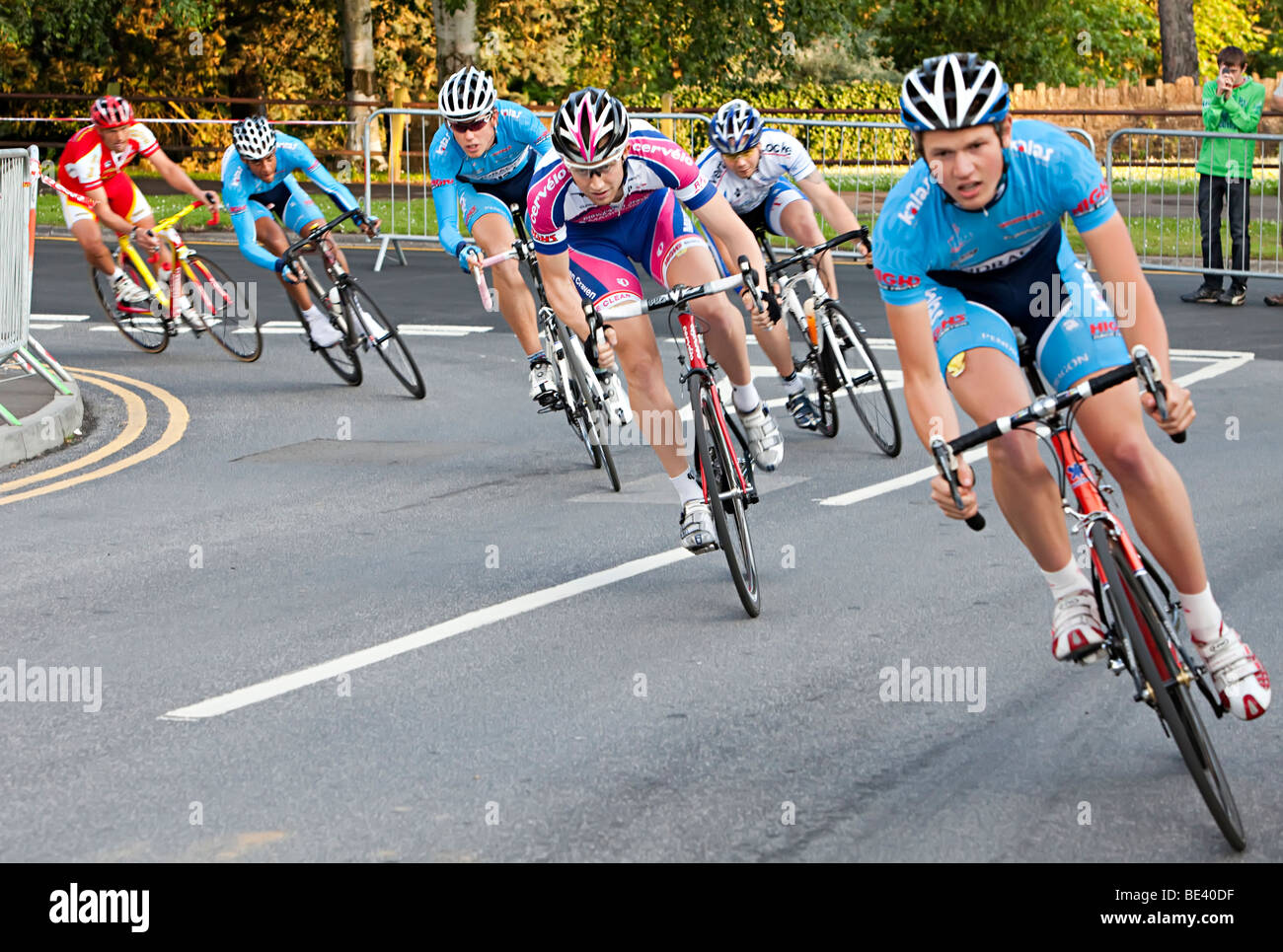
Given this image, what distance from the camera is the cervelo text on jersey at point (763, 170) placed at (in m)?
11.2

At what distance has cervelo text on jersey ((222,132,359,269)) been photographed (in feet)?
44.7

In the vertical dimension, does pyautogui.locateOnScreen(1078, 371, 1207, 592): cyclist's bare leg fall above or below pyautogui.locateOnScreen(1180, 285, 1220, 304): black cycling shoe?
above

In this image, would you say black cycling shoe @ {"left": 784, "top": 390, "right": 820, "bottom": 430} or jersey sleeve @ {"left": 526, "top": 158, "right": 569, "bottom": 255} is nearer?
jersey sleeve @ {"left": 526, "top": 158, "right": 569, "bottom": 255}

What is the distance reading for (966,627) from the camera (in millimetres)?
7117

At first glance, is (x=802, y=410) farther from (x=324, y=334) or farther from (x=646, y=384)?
(x=324, y=334)

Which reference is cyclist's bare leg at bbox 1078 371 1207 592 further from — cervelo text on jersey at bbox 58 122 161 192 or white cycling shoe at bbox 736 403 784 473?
cervelo text on jersey at bbox 58 122 161 192

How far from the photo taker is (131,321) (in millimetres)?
15781

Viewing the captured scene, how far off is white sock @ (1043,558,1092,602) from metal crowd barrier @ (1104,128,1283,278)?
13001 mm

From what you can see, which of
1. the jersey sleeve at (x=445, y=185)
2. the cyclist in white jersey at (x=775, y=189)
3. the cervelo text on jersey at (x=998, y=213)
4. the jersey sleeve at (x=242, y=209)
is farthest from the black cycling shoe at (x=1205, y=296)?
the cervelo text on jersey at (x=998, y=213)

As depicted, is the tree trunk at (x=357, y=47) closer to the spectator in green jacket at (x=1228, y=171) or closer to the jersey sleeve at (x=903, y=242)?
the spectator in green jacket at (x=1228, y=171)

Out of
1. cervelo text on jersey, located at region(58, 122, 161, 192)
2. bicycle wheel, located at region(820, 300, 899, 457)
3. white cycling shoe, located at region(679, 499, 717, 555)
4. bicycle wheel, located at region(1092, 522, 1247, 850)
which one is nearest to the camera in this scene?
bicycle wheel, located at region(1092, 522, 1247, 850)

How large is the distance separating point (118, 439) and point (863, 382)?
474 centimetres

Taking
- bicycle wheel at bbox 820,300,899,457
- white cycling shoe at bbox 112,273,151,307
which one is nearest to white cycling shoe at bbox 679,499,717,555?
bicycle wheel at bbox 820,300,899,457

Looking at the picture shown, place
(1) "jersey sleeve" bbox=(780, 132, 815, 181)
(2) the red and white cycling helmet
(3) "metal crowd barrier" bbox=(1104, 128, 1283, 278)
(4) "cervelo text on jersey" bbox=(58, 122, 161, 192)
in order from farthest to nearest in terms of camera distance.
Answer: (3) "metal crowd barrier" bbox=(1104, 128, 1283, 278) → (4) "cervelo text on jersey" bbox=(58, 122, 161, 192) → (2) the red and white cycling helmet → (1) "jersey sleeve" bbox=(780, 132, 815, 181)
